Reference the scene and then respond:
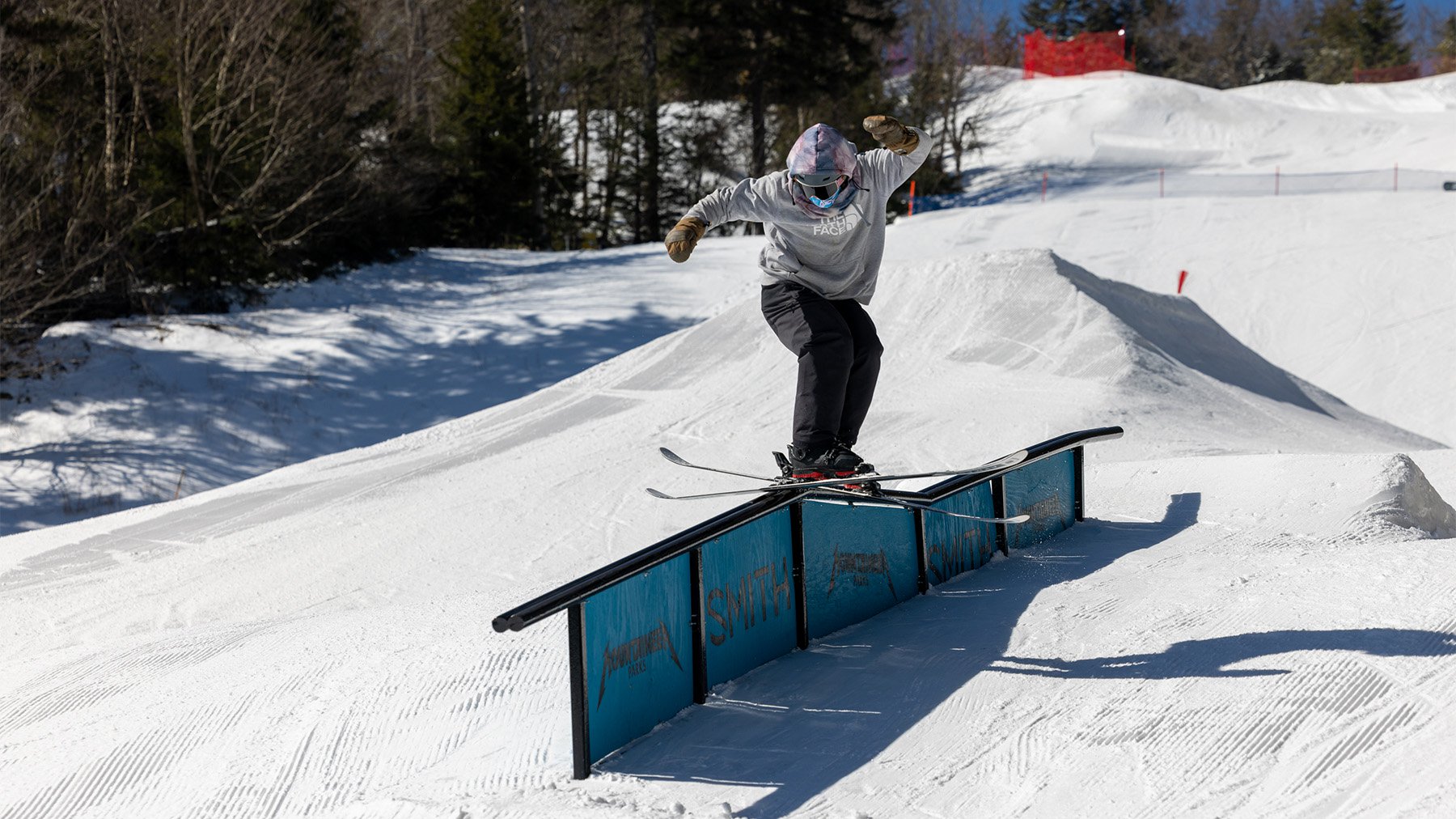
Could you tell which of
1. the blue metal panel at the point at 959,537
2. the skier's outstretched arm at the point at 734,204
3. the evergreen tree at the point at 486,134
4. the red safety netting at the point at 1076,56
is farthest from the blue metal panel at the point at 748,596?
the red safety netting at the point at 1076,56

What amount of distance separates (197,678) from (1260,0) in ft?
234

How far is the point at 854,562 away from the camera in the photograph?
4.98 meters

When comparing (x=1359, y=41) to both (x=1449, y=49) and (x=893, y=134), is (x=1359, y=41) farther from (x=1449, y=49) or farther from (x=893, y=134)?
(x=893, y=134)

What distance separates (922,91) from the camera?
3603 cm

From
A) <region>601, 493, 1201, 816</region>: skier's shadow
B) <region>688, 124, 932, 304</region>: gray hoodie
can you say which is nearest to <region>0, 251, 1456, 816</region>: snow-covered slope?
<region>601, 493, 1201, 816</region>: skier's shadow

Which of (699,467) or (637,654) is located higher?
(699,467)

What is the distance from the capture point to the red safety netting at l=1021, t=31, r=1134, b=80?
Answer: 52.8m

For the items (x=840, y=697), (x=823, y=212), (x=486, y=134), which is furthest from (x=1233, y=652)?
(x=486, y=134)

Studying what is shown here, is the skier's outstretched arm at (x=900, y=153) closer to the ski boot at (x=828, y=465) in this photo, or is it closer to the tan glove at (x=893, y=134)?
the tan glove at (x=893, y=134)

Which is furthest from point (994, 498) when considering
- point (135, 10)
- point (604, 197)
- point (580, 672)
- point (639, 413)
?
point (604, 197)

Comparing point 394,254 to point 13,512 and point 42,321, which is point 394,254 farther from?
point 13,512

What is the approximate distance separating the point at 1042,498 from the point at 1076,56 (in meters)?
52.4

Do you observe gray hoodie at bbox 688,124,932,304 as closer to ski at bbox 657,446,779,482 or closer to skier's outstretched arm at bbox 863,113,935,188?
skier's outstretched arm at bbox 863,113,935,188

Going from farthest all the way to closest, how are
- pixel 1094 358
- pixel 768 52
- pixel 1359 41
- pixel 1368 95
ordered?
pixel 1359 41
pixel 1368 95
pixel 768 52
pixel 1094 358
